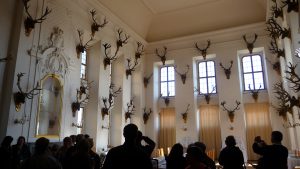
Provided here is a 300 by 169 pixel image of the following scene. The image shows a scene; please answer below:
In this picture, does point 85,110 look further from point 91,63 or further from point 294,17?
point 294,17

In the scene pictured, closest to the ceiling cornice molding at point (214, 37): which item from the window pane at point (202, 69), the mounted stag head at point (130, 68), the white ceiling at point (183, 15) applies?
the white ceiling at point (183, 15)

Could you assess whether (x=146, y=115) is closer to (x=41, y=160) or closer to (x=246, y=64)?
(x=246, y=64)

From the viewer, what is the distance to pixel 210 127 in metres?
13.9

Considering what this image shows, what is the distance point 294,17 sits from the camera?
7973 mm

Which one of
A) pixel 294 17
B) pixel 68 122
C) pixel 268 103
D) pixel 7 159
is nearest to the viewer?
pixel 7 159

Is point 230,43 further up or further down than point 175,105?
further up

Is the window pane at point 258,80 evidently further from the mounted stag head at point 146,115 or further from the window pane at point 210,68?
the mounted stag head at point 146,115

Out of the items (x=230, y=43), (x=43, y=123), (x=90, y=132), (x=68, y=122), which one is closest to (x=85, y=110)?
(x=90, y=132)

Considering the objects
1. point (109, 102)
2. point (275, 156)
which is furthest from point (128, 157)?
point (109, 102)

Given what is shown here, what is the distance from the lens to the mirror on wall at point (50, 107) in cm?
816

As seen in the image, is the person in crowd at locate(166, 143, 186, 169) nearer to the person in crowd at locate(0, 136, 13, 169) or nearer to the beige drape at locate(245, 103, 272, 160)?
the person in crowd at locate(0, 136, 13, 169)

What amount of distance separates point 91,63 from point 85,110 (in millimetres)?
2098

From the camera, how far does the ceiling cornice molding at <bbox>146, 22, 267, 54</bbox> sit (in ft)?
44.0

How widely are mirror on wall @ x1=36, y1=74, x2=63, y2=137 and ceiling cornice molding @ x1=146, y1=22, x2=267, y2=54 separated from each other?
7883mm
